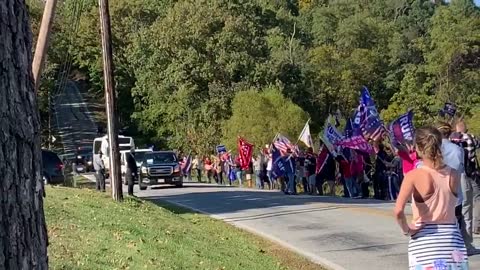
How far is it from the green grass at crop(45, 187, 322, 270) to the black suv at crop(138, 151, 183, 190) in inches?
714

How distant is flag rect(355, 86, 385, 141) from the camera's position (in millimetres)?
25297

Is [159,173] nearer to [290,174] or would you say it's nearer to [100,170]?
[100,170]

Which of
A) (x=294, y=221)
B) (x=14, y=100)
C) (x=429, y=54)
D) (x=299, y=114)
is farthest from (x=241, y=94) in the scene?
(x=14, y=100)

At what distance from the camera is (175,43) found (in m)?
63.6

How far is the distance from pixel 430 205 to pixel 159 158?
32.0m

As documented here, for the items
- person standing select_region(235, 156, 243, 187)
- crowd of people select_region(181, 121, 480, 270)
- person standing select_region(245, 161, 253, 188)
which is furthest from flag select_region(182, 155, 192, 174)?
crowd of people select_region(181, 121, 480, 270)

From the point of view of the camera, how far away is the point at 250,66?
200 ft

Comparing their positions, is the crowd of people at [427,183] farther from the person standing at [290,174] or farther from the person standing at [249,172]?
the person standing at [249,172]

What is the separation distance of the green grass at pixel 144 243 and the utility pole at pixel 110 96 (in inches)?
146

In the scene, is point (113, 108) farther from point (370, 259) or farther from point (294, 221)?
point (370, 259)

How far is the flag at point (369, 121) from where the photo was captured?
25.3 m

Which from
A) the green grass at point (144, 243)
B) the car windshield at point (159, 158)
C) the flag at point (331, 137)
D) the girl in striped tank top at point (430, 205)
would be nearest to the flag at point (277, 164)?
the flag at point (331, 137)

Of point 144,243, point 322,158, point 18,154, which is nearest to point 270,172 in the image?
point 322,158

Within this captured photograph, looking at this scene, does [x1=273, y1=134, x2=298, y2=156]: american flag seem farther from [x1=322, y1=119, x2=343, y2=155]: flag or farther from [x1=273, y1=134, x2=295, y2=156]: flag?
[x1=322, y1=119, x2=343, y2=155]: flag
